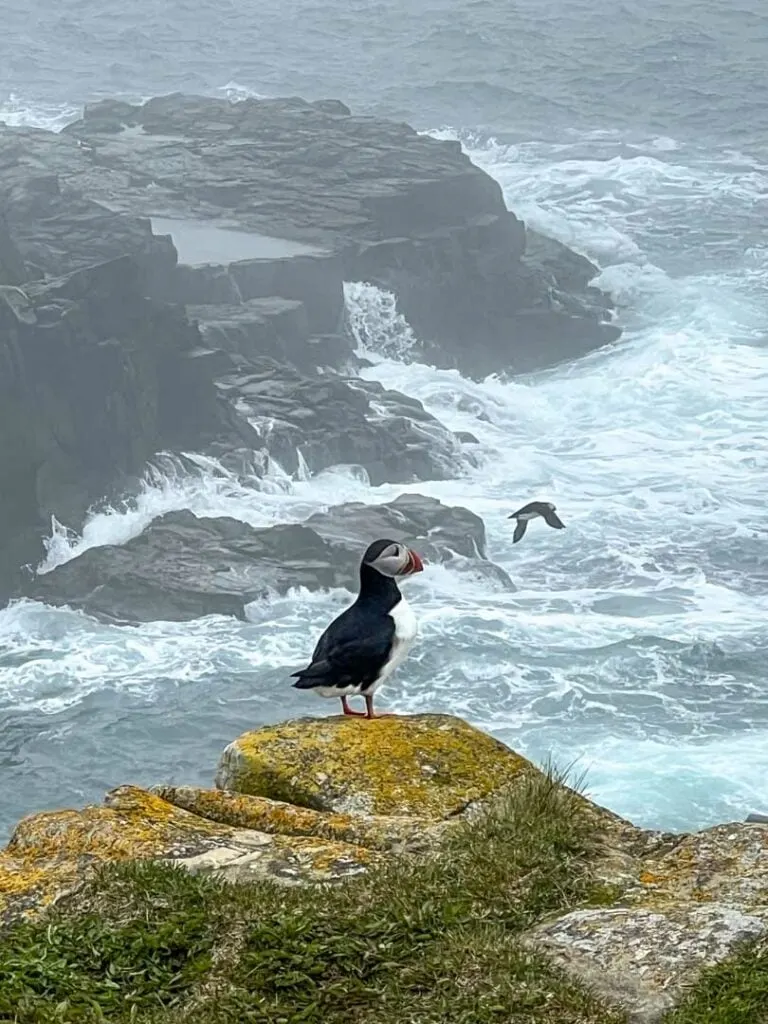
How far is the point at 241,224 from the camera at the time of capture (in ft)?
178

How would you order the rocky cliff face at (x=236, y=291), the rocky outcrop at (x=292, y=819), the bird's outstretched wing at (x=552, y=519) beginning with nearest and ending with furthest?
the rocky outcrop at (x=292, y=819) → the bird's outstretched wing at (x=552, y=519) → the rocky cliff face at (x=236, y=291)

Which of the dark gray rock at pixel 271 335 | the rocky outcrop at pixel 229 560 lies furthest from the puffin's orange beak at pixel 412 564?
the dark gray rock at pixel 271 335

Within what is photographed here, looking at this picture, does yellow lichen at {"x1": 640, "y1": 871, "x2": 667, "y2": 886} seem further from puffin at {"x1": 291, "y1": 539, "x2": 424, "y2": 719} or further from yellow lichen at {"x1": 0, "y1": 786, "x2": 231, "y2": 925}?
puffin at {"x1": 291, "y1": 539, "x2": 424, "y2": 719}

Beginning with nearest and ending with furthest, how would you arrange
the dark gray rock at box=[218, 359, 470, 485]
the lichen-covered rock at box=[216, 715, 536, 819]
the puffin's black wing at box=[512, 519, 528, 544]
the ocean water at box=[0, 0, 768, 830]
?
the lichen-covered rock at box=[216, 715, 536, 819] → the ocean water at box=[0, 0, 768, 830] → the puffin's black wing at box=[512, 519, 528, 544] → the dark gray rock at box=[218, 359, 470, 485]

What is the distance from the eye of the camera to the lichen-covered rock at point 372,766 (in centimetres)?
681

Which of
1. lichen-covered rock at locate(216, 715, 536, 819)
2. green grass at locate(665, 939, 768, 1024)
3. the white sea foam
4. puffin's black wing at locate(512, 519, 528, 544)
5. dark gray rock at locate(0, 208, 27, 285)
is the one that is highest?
green grass at locate(665, 939, 768, 1024)

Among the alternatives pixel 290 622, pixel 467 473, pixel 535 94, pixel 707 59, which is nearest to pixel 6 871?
pixel 290 622

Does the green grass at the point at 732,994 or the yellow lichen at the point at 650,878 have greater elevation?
the green grass at the point at 732,994

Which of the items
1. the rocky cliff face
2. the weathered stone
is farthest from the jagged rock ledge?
the rocky cliff face

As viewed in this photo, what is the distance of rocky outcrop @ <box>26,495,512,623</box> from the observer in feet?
110

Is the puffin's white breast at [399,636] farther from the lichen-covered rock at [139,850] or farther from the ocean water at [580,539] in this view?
the lichen-covered rock at [139,850]

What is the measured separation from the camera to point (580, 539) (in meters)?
37.5

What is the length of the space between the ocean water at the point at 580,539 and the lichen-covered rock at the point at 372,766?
92 centimetres

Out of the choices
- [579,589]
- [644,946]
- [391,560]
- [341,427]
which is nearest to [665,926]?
[644,946]
